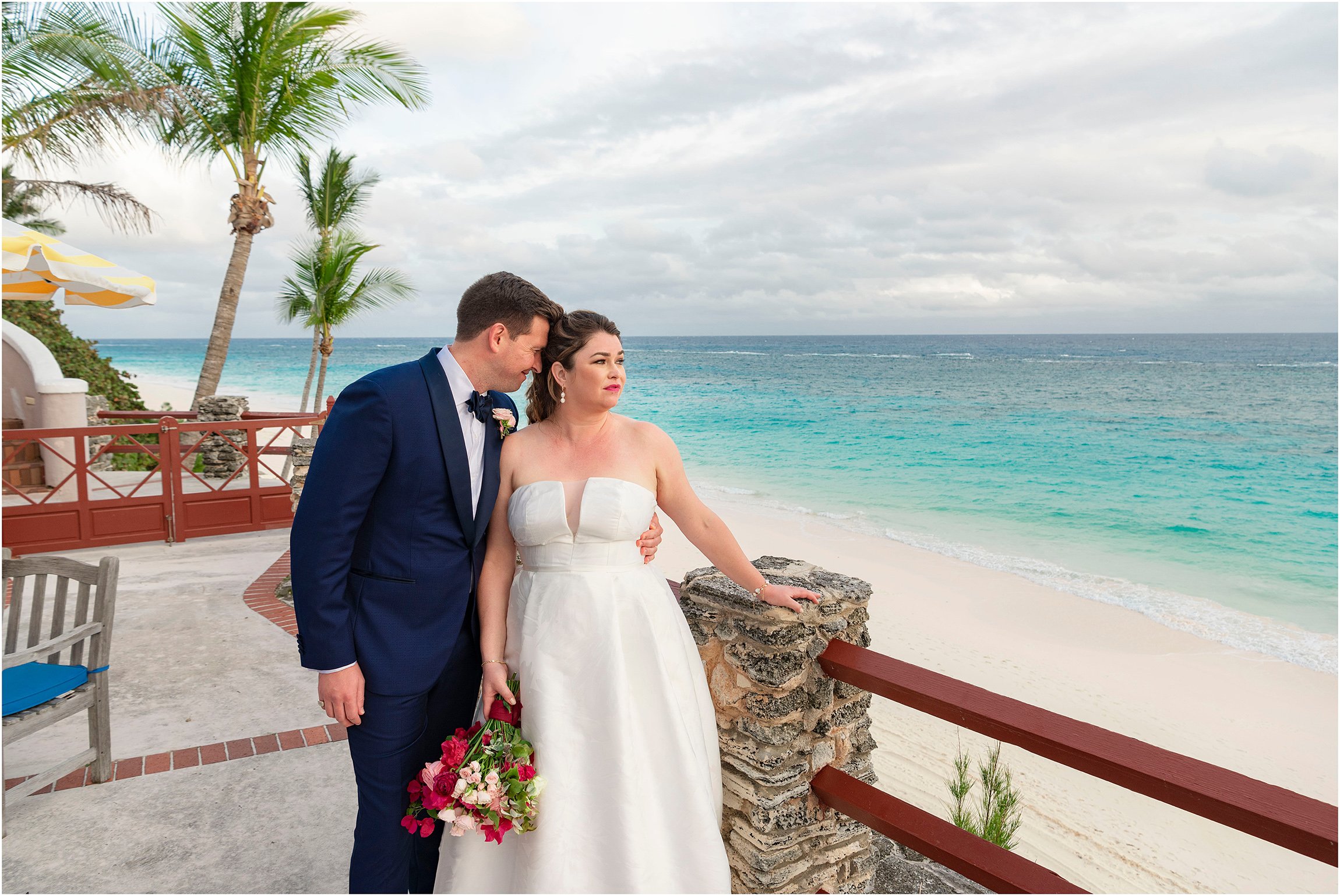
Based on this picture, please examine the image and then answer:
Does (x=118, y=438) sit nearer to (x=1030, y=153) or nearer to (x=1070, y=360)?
(x=1030, y=153)

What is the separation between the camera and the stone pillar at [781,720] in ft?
7.98

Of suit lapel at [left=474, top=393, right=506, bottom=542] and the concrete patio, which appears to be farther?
the concrete patio

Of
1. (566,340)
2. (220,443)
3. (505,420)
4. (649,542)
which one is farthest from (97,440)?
(649,542)

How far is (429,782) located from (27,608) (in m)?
6.82

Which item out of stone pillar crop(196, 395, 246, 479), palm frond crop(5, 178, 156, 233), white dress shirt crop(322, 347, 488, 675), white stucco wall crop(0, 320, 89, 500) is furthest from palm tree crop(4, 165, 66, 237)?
white dress shirt crop(322, 347, 488, 675)

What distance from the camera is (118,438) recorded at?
1419 centimetres

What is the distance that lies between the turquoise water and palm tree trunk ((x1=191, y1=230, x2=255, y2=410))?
1401cm

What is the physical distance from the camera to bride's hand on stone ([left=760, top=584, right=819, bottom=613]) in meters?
2.37

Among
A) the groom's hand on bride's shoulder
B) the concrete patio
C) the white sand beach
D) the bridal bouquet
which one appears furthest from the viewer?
the white sand beach

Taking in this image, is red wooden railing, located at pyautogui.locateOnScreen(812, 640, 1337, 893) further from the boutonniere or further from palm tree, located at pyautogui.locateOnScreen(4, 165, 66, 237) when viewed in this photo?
palm tree, located at pyautogui.locateOnScreen(4, 165, 66, 237)

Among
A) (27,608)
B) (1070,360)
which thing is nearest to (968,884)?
(27,608)

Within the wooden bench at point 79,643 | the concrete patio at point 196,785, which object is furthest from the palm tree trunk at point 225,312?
the wooden bench at point 79,643

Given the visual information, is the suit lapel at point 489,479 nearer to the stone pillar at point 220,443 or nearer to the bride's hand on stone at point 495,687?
the bride's hand on stone at point 495,687

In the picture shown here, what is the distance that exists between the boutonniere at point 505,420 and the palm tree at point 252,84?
43.1ft
